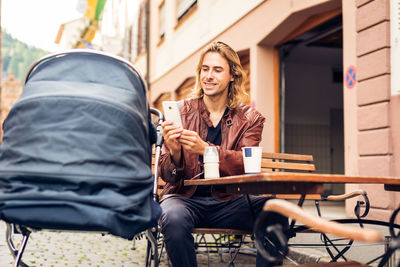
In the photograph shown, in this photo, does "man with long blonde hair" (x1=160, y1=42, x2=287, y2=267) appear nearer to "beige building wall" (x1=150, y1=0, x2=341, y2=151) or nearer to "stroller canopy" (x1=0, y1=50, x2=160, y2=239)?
"stroller canopy" (x1=0, y1=50, x2=160, y2=239)

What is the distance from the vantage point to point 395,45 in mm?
5160

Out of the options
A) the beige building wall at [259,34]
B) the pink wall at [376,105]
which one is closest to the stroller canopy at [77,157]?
the pink wall at [376,105]

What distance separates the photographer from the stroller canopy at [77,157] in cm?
219

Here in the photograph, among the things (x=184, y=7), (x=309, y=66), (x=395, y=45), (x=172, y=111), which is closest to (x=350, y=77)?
(x=395, y=45)

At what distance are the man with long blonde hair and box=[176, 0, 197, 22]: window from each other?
29.8 ft

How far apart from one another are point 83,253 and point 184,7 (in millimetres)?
9356

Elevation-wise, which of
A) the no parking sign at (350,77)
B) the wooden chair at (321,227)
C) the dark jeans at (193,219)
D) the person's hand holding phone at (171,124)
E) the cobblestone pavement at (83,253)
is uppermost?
the no parking sign at (350,77)

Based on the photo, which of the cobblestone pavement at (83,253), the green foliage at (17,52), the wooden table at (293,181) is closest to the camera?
the wooden table at (293,181)

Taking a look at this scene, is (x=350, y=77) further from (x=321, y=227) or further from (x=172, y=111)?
(x=321, y=227)

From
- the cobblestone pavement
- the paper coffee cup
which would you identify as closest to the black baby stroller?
the paper coffee cup

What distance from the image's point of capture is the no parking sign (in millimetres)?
5883

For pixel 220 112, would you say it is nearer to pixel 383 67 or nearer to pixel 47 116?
pixel 47 116

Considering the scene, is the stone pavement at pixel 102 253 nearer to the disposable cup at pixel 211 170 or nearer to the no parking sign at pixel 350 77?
the no parking sign at pixel 350 77

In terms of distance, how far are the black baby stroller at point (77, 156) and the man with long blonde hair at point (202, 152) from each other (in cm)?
35
